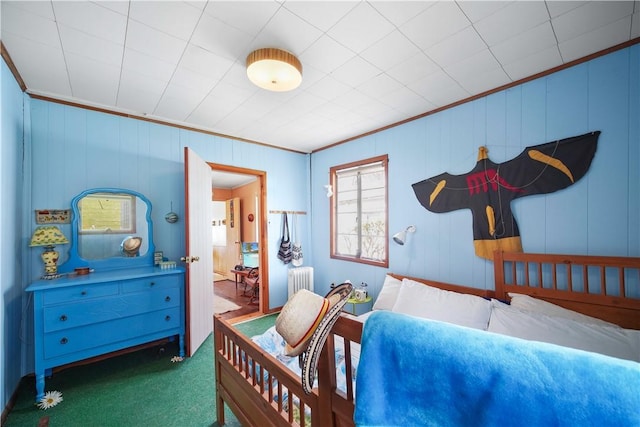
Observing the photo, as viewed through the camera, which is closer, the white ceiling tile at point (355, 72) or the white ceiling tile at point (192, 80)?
the white ceiling tile at point (355, 72)

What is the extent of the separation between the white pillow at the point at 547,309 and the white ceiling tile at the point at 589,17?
5.73 feet

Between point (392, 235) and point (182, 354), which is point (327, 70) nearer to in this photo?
point (392, 235)

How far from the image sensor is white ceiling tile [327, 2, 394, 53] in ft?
4.57

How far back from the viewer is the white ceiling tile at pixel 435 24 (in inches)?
53.9

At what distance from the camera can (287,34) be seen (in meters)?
1.53

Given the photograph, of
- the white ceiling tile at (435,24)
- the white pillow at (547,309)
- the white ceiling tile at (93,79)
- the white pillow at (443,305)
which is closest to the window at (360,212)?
the white pillow at (443,305)

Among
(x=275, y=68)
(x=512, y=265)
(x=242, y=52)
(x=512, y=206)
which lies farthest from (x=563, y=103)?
(x=242, y=52)

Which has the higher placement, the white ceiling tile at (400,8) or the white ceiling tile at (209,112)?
the white ceiling tile at (209,112)

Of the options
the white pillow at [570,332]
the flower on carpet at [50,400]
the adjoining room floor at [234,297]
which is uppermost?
the white pillow at [570,332]

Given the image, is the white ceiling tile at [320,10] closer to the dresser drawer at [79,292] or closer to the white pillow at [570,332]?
the white pillow at [570,332]

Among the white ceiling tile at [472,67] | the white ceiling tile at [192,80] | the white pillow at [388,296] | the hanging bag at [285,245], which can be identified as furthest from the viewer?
the hanging bag at [285,245]

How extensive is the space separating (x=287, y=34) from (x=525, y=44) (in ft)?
5.02

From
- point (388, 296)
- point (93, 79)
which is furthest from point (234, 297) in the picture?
point (93, 79)

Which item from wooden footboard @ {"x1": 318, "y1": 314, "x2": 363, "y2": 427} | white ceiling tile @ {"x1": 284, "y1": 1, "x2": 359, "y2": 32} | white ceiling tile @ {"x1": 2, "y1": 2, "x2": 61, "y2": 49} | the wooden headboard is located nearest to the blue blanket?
wooden footboard @ {"x1": 318, "y1": 314, "x2": 363, "y2": 427}
